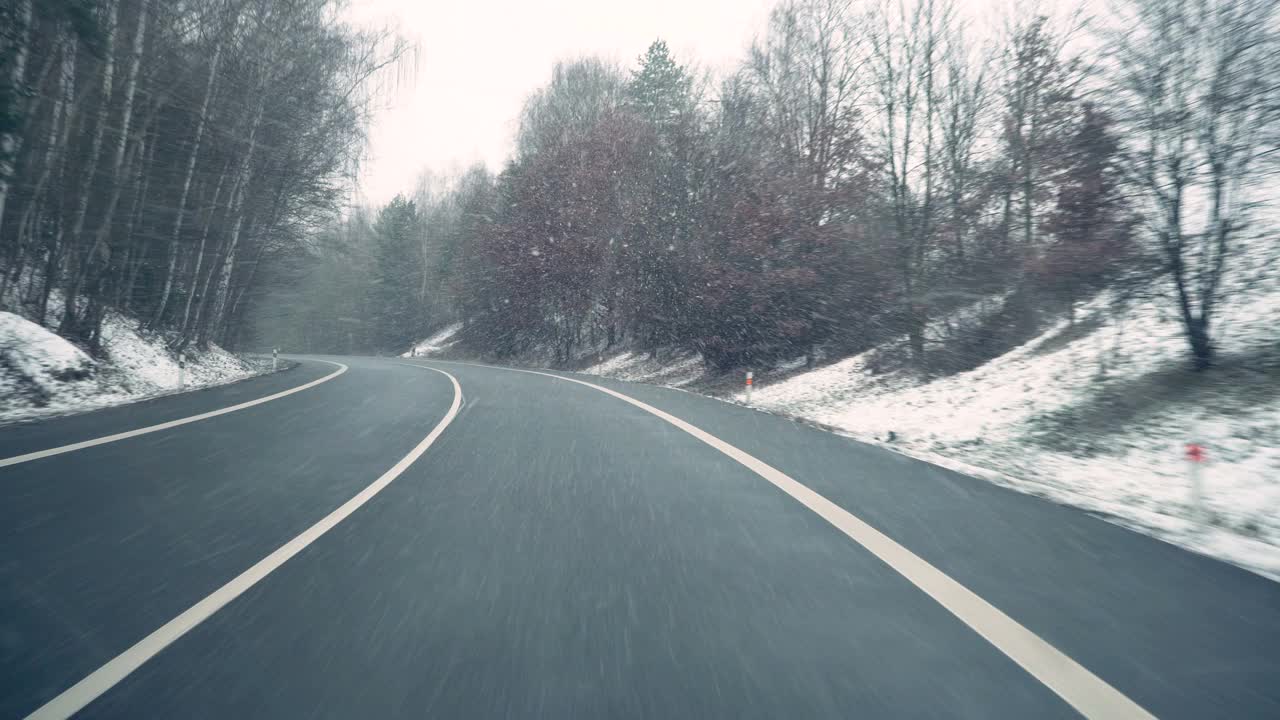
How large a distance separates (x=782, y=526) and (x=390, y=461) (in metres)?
4.26

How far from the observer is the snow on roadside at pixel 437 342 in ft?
185

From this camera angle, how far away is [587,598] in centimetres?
353

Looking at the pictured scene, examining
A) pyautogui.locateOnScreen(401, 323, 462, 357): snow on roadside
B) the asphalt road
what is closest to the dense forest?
the asphalt road

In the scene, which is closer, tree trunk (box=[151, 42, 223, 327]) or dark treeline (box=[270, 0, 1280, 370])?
dark treeline (box=[270, 0, 1280, 370])

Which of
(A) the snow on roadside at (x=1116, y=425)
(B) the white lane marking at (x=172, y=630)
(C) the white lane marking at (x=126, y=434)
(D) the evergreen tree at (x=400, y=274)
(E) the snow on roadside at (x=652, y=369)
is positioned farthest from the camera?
(D) the evergreen tree at (x=400, y=274)

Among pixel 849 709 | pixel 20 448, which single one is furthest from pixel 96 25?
pixel 849 709

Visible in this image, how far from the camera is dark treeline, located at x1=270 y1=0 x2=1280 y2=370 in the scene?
916 cm

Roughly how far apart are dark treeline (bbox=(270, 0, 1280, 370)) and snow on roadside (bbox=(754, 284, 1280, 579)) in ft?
2.69

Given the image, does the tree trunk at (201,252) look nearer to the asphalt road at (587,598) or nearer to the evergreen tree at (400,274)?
the asphalt road at (587,598)

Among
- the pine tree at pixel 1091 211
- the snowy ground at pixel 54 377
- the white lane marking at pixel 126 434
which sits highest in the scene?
the pine tree at pixel 1091 211

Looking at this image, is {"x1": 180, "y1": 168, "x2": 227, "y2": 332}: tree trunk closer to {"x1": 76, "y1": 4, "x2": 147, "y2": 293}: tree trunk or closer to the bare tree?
{"x1": 76, "y1": 4, "x2": 147, "y2": 293}: tree trunk

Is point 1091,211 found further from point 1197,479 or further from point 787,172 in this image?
point 787,172

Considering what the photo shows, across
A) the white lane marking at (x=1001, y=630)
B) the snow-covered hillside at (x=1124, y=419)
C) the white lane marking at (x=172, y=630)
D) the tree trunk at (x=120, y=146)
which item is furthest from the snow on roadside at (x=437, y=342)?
the white lane marking at (x=1001, y=630)

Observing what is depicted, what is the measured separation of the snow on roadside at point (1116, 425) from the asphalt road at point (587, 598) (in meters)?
1.17
